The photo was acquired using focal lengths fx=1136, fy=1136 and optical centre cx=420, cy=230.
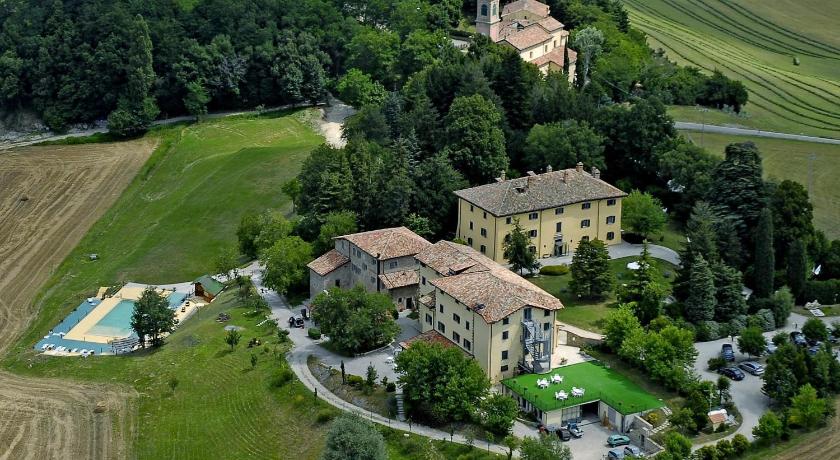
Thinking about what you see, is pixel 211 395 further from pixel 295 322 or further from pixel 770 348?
pixel 770 348

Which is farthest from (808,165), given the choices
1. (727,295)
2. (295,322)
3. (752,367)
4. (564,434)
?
(295,322)

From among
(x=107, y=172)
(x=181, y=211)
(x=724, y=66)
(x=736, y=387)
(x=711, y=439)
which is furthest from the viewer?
(x=107, y=172)

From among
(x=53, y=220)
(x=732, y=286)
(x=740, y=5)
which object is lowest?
(x=53, y=220)

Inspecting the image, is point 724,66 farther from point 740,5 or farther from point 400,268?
point 400,268

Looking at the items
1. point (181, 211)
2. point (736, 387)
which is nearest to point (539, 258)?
point (736, 387)

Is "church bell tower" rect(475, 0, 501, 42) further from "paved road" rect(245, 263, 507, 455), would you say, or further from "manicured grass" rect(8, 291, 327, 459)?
"manicured grass" rect(8, 291, 327, 459)

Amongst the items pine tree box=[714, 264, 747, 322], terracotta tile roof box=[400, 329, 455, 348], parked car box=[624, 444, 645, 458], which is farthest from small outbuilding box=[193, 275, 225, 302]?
parked car box=[624, 444, 645, 458]
